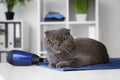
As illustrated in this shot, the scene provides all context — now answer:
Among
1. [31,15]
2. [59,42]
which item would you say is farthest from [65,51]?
[31,15]

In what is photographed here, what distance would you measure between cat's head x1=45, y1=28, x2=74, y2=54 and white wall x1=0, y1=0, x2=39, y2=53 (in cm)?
189

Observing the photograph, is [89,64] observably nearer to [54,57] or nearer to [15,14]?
[54,57]

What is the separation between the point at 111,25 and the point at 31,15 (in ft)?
3.34

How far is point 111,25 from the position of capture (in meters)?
3.05

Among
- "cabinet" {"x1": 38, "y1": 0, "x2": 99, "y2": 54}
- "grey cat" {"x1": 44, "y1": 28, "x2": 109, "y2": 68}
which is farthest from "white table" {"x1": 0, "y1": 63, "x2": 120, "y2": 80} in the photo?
"cabinet" {"x1": 38, "y1": 0, "x2": 99, "y2": 54}

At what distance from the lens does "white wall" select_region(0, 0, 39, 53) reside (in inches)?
118

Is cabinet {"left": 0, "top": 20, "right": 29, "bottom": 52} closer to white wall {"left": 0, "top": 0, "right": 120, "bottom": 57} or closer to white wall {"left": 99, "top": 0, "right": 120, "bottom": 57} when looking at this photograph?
white wall {"left": 0, "top": 0, "right": 120, "bottom": 57}

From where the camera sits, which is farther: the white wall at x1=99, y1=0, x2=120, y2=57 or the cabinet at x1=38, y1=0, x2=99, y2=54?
the white wall at x1=99, y1=0, x2=120, y2=57

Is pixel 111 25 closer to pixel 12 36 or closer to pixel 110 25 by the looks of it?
pixel 110 25

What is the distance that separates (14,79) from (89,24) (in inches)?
90.0

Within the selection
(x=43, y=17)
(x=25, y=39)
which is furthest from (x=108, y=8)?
(x=25, y=39)

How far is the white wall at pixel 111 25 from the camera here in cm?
304

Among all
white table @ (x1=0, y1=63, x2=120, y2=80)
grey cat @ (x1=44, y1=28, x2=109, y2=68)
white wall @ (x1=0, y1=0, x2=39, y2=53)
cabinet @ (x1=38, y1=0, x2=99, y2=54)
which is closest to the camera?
white table @ (x1=0, y1=63, x2=120, y2=80)

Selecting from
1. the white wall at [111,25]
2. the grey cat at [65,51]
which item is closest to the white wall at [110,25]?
the white wall at [111,25]
